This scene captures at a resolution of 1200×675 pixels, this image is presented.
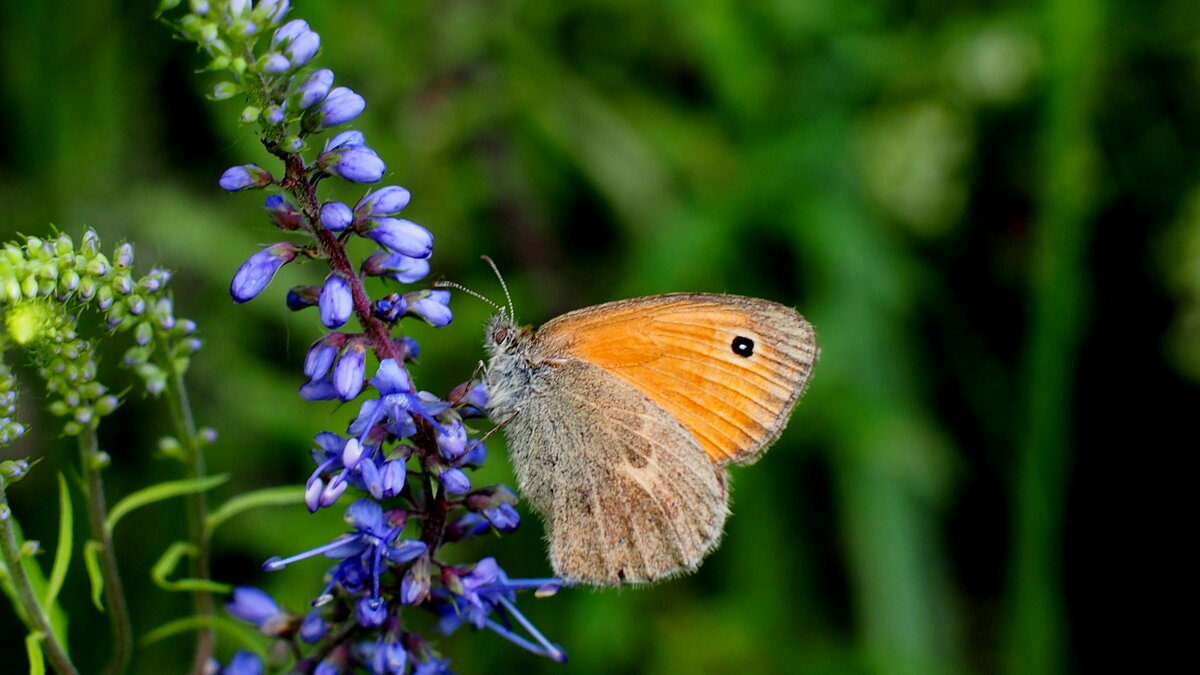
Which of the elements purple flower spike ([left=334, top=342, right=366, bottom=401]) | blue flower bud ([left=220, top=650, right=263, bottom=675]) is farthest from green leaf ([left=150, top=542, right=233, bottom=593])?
purple flower spike ([left=334, top=342, right=366, bottom=401])

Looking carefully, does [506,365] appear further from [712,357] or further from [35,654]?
[35,654]

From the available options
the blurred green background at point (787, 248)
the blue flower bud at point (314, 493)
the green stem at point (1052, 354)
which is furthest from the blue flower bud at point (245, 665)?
the green stem at point (1052, 354)

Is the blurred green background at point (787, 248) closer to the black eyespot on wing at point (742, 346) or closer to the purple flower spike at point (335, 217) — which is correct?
the black eyespot on wing at point (742, 346)

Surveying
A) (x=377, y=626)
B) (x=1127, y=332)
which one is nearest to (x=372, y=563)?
(x=377, y=626)

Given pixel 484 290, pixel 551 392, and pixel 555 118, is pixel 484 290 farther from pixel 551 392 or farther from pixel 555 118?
pixel 551 392

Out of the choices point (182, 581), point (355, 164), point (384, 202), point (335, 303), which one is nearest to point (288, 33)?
point (355, 164)

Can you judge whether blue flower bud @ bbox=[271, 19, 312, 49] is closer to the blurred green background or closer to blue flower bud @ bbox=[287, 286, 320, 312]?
blue flower bud @ bbox=[287, 286, 320, 312]
